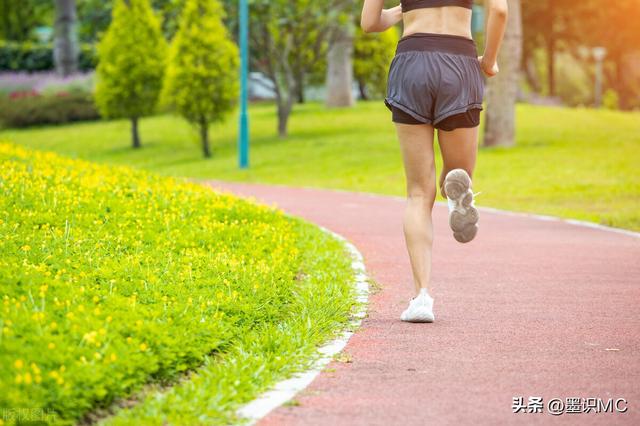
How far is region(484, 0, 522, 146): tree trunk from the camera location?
23922mm

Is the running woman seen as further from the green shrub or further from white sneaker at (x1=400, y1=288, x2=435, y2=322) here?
the green shrub

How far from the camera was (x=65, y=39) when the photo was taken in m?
41.7

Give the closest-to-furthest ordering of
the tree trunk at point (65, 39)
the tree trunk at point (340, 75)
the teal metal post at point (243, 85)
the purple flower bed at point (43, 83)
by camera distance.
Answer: the teal metal post at point (243, 85), the tree trunk at point (340, 75), the purple flower bed at point (43, 83), the tree trunk at point (65, 39)

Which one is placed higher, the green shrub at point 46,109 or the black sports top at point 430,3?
the black sports top at point 430,3

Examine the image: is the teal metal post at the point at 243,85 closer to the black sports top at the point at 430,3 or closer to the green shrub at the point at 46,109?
the green shrub at the point at 46,109

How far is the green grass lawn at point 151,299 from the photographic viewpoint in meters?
4.57

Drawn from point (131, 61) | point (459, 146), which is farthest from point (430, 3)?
point (131, 61)

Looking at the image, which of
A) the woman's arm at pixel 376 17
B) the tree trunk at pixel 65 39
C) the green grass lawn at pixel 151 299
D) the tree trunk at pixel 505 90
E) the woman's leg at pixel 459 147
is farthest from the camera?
the tree trunk at pixel 65 39

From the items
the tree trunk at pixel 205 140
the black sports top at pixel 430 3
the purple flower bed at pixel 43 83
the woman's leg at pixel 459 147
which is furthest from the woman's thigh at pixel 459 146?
the purple flower bed at pixel 43 83

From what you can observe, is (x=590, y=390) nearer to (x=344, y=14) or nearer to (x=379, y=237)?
(x=379, y=237)

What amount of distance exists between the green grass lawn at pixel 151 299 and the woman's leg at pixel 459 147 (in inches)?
44.5

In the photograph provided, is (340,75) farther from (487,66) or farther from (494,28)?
(494,28)

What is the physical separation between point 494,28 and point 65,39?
37.3 meters

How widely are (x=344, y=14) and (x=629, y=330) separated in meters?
22.1
